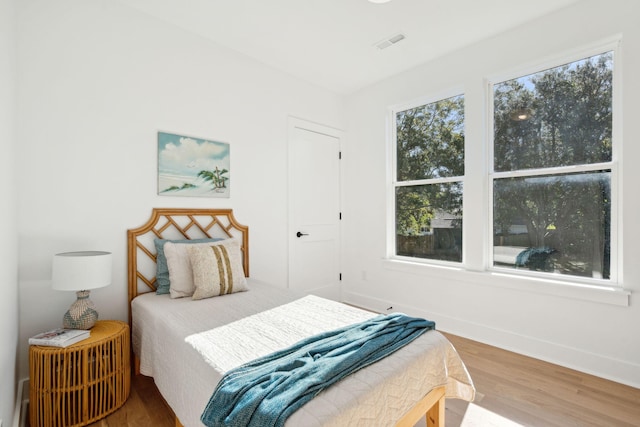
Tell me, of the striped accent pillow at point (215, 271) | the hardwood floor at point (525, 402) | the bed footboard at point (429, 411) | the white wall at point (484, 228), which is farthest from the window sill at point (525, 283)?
the striped accent pillow at point (215, 271)

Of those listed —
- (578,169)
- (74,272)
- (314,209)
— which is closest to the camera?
(74,272)

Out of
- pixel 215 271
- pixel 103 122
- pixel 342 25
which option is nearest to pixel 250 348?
pixel 215 271

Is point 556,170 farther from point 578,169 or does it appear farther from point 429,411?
point 429,411

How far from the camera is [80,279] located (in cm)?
179

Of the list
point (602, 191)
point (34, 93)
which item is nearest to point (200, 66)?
Result: point (34, 93)

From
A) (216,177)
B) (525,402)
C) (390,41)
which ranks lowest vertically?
(525,402)

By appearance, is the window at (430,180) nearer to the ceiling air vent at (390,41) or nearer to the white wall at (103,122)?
the ceiling air vent at (390,41)

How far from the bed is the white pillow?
33 mm

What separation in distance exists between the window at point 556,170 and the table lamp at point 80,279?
3.14 metres

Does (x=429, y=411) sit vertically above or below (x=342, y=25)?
below

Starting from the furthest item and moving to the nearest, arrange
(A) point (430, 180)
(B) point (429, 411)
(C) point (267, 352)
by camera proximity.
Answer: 1. (A) point (430, 180)
2. (B) point (429, 411)
3. (C) point (267, 352)

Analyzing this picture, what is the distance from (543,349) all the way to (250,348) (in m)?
2.45

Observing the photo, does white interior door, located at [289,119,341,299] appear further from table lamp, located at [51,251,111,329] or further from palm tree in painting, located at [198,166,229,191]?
table lamp, located at [51,251,111,329]

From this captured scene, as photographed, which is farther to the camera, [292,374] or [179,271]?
[179,271]
